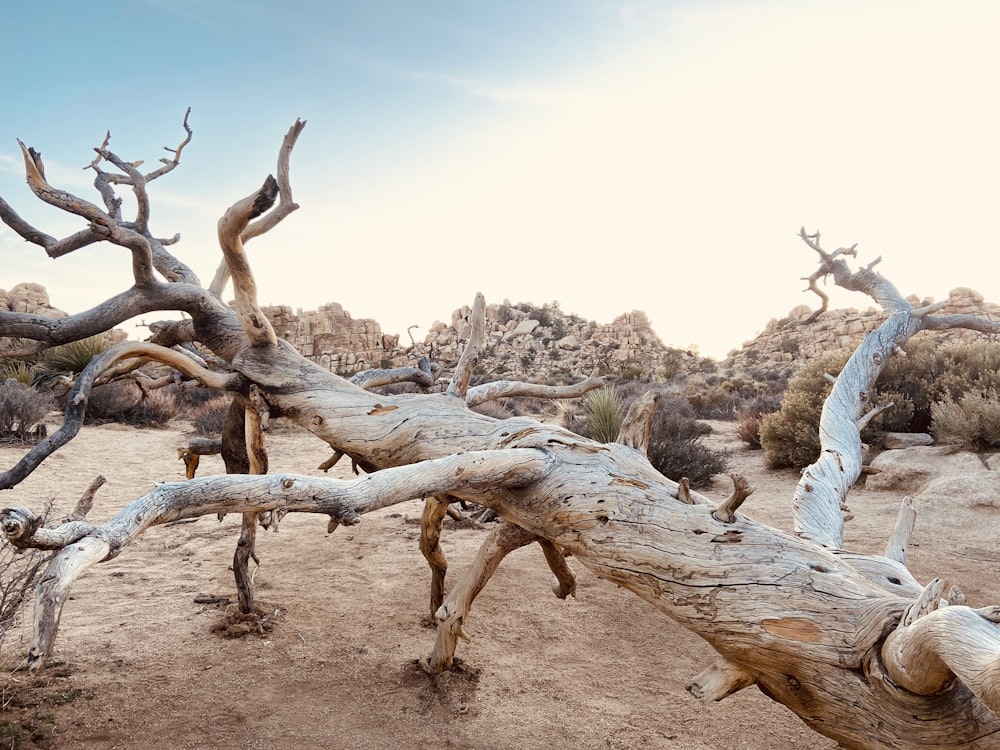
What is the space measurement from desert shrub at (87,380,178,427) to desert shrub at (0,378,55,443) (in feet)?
7.47

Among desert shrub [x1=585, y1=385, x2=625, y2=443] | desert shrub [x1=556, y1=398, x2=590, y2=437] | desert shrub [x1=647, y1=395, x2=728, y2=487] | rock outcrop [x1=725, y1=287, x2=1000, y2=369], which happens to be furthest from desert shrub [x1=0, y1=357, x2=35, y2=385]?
rock outcrop [x1=725, y1=287, x2=1000, y2=369]

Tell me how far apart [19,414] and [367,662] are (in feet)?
33.0

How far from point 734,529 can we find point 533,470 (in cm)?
87

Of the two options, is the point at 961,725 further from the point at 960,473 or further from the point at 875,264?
the point at 960,473

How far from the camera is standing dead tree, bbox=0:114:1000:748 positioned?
1944 mm

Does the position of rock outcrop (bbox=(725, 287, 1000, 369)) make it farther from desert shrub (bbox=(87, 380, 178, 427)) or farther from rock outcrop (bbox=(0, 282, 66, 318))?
rock outcrop (bbox=(0, 282, 66, 318))

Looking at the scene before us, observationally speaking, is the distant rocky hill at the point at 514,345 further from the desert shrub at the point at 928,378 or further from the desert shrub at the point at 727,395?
the desert shrub at the point at 928,378

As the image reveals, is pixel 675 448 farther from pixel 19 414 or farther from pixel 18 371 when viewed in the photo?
pixel 18 371

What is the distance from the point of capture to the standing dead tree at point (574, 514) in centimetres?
194

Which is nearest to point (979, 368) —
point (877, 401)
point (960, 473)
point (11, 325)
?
point (877, 401)

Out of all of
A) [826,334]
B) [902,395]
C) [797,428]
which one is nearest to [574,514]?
[797,428]

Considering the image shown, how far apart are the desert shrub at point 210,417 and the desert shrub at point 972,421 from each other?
12148 millimetres

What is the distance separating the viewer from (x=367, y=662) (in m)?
4.02

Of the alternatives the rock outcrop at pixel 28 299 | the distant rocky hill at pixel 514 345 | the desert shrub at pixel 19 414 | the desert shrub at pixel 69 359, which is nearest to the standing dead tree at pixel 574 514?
the desert shrub at pixel 19 414
